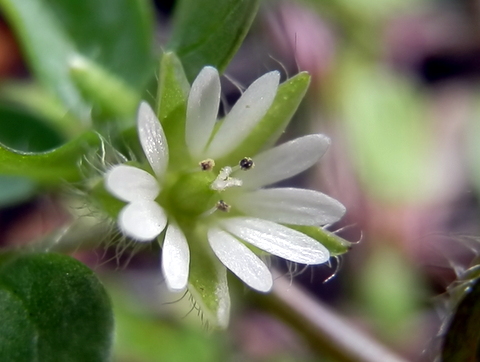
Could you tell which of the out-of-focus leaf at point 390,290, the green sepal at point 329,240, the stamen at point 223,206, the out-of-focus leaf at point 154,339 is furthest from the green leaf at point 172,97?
the out-of-focus leaf at point 390,290

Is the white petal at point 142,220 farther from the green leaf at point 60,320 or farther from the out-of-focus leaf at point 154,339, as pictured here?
the out-of-focus leaf at point 154,339

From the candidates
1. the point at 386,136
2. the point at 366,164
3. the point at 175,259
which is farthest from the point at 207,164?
the point at 386,136

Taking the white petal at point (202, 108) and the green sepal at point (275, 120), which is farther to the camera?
the green sepal at point (275, 120)

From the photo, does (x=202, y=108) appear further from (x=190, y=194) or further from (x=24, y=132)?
(x=24, y=132)

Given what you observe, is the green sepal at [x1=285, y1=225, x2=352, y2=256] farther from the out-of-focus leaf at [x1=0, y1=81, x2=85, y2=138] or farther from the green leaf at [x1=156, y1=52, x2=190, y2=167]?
the out-of-focus leaf at [x1=0, y1=81, x2=85, y2=138]

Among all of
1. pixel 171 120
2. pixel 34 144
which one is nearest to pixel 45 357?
pixel 171 120

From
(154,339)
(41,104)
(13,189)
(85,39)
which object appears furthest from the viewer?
(154,339)

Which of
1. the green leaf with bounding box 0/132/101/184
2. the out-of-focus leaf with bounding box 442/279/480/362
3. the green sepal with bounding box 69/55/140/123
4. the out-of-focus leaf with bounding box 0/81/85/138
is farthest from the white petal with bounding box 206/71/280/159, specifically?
the out-of-focus leaf with bounding box 0/81/85/138

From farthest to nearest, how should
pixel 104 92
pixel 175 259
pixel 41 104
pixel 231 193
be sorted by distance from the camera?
1. pixel 41 104
2. pixel 104 92
3. pixel 231 193
4. pixel 175 259
